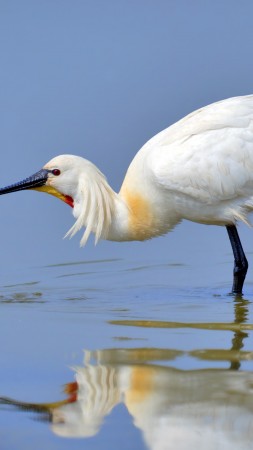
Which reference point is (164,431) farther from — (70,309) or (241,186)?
(241,186)

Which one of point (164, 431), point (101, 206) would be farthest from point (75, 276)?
point (164, 431)

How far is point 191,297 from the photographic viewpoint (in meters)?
9.62

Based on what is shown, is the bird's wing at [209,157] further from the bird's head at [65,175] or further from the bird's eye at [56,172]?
the bird's eye at [56,172]

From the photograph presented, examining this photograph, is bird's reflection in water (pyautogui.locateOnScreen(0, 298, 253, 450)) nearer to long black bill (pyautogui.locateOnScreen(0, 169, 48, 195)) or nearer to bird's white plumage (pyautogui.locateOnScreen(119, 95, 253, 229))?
bird's white plumage (pyautogui.locateOnScreen(119, 95, 253, 229))

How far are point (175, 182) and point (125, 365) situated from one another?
301 centimetres

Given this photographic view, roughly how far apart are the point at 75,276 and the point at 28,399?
189 inches

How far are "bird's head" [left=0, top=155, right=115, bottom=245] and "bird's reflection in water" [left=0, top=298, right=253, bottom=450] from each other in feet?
9.44

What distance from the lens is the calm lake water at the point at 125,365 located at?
5.49 m

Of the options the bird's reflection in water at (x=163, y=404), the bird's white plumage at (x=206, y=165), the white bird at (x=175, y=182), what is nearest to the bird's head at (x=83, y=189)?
the white bird at (x=175, y=182)

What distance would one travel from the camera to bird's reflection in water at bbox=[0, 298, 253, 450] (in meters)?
5.43

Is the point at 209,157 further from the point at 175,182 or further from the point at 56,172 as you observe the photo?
the point at 56,172

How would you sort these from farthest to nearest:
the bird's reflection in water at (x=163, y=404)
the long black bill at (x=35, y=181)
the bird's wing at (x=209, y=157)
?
the long black bill at (x=35, y=181)
the bird's wing at (x=209, y=157)
the bird's reflection in water at (x=163, y=404)

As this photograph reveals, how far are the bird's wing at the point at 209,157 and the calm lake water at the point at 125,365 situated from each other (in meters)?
0.97

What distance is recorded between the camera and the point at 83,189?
9984mm
